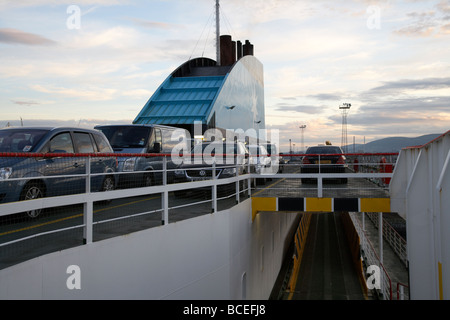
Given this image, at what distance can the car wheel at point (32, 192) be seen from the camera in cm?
571

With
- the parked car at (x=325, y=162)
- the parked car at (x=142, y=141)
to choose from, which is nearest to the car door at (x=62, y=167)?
the parked car at (x=142, y=141)

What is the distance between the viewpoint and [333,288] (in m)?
18.4

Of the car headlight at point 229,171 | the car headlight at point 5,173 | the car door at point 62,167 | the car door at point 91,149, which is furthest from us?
the car headlight at point 229,171

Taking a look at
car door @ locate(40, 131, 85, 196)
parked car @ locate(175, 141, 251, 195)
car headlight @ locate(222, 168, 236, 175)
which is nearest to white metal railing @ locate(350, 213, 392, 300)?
car headlight @ locate(222, 168, 236, 175)

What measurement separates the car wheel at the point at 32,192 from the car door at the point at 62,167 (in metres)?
0.15

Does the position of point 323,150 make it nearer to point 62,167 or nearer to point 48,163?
point 62,167

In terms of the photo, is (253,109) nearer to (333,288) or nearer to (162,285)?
(333,288)

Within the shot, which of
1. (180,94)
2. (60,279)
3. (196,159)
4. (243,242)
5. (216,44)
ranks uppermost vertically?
(216,44)

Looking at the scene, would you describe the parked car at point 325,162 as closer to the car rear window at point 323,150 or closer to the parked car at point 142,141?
the car rear window at point 323,150

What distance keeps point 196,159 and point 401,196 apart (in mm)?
5787

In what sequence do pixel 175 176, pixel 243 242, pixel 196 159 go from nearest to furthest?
1. pixel 243 242
2. pixel 196 159
3. pixel 175 176

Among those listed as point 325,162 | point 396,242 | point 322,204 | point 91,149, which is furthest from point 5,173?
point 396,242

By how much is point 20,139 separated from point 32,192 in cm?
194

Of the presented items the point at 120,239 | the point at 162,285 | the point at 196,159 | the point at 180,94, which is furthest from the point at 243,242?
the point at 180,94
